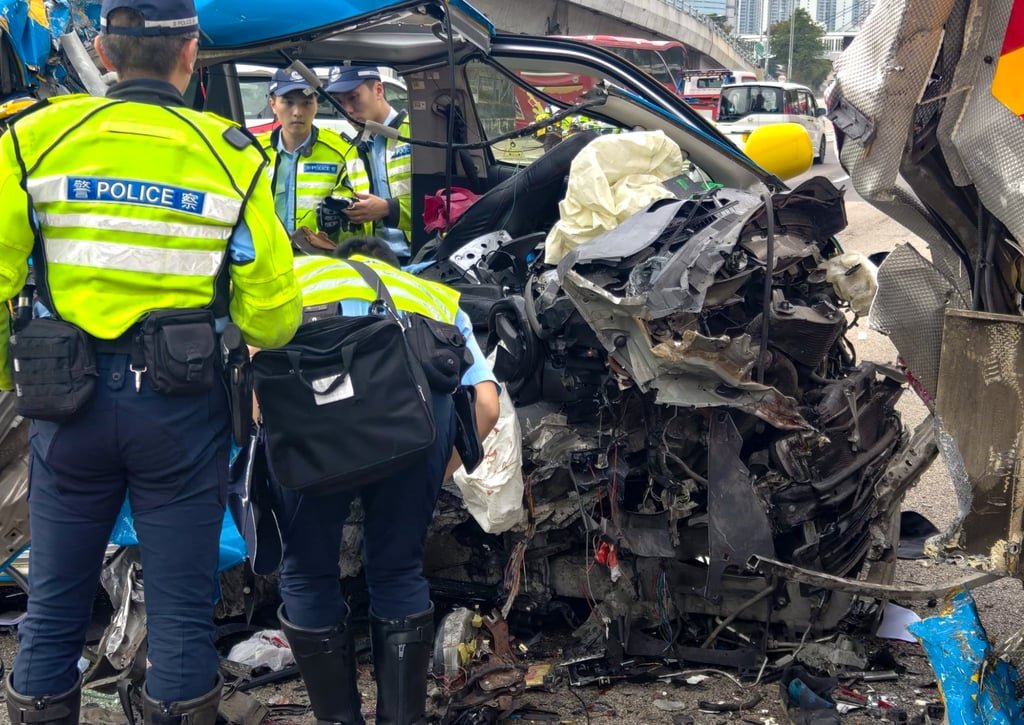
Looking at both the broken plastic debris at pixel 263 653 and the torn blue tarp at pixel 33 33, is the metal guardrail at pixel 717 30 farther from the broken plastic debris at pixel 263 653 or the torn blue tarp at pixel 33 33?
the broken plastic debris at pixel 263 653

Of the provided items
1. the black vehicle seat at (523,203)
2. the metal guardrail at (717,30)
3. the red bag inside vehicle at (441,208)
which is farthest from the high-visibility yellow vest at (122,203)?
the metal guardrail at (717,30)

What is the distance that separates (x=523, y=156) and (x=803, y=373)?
96.3 inches

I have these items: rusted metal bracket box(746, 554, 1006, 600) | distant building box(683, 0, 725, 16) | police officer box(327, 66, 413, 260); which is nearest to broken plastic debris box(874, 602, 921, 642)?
rusted metal bracket box(746, 554, 1006, 600)

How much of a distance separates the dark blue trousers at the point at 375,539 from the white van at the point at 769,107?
24967 millimetres

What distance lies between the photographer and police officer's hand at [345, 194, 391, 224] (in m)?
5.30

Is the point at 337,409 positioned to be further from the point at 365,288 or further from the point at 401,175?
the point at 401,175

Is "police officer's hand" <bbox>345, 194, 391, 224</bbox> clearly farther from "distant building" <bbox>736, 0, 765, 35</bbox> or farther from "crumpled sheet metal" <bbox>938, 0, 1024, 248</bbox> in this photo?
"distant building" <bbox>736, 0, 765, 35</bbox>

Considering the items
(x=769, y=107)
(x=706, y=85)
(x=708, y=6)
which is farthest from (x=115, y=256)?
(x=708, y=6)

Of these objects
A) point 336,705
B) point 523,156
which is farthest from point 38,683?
point 523,156

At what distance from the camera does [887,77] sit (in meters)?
2.66

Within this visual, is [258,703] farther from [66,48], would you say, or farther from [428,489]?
[66,48]

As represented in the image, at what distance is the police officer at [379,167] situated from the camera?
5.45 m

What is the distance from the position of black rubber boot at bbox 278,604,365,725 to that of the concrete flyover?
21902 mm

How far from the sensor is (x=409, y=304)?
320 cm
